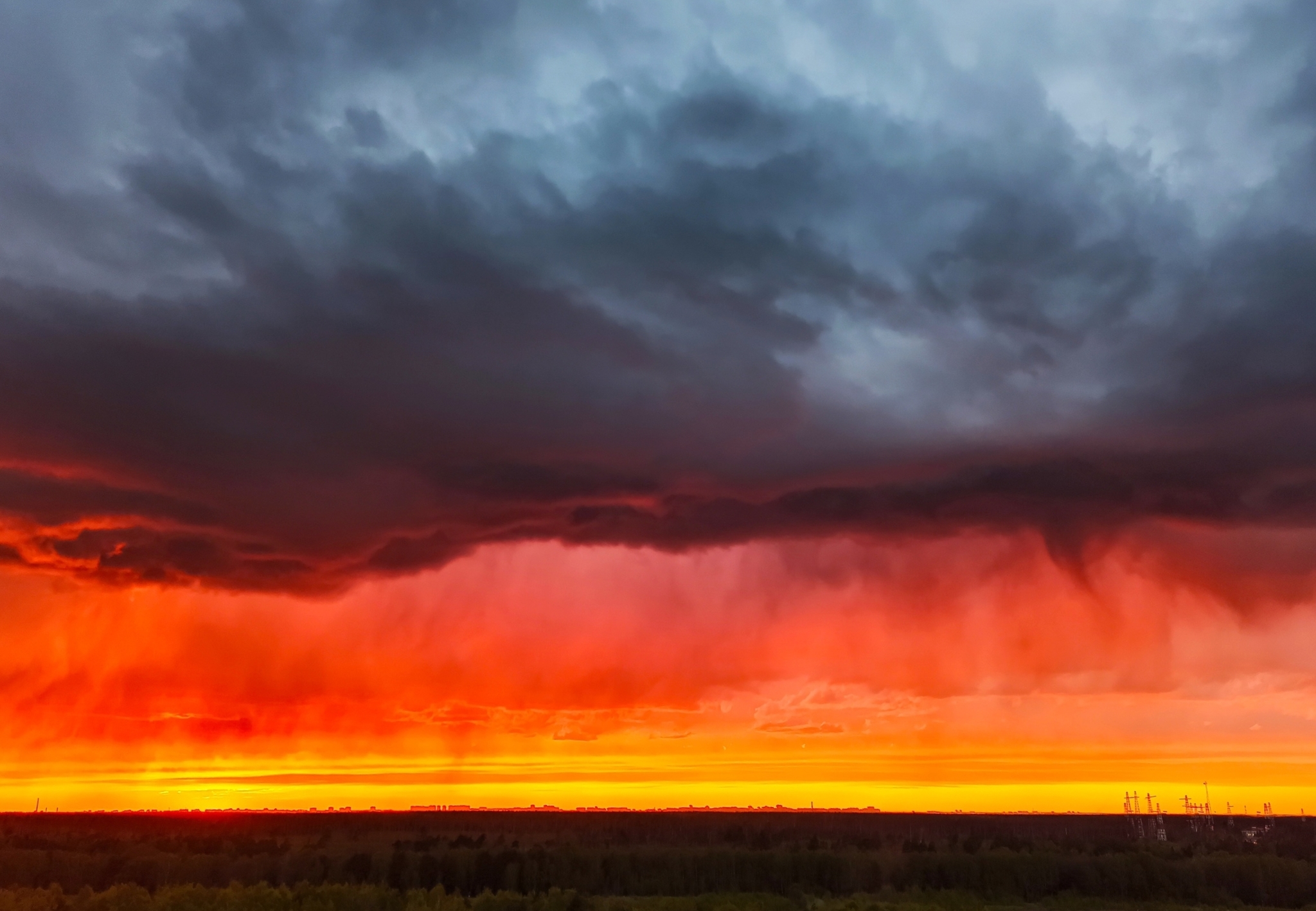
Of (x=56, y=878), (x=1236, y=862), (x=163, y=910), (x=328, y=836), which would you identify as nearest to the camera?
(x=163, y=910)

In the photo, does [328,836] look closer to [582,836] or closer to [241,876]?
[582,836]

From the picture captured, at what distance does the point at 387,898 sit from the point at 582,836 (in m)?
145

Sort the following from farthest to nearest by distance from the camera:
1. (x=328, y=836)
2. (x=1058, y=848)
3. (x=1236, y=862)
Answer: (x=328, y=836) → (x=1058, y=848) → (x=1236, y=862)

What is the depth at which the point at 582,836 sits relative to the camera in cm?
19438

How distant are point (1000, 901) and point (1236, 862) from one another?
27.6 meters

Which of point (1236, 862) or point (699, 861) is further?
point (699, 861)

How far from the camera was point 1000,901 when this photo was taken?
87.2 m

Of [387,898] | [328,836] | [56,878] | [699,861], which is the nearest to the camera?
[387,898]

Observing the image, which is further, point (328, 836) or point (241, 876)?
point (328, 836)

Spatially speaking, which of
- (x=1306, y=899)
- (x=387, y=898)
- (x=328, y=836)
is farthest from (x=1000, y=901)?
(x=328, y=836)

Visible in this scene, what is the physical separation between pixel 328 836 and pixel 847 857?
95.8 m

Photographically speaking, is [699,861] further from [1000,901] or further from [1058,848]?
[1058,848]

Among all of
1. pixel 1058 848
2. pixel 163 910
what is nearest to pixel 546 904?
pixel 163 910

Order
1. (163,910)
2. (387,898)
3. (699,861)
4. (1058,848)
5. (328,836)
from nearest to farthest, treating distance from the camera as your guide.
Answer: (163,910) → (387,898) → (699,861) → (1058,848) → (328,836)
